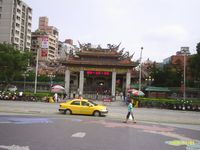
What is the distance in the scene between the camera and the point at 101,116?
23.6 metres

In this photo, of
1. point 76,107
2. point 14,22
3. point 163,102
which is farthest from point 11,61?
point 14,22

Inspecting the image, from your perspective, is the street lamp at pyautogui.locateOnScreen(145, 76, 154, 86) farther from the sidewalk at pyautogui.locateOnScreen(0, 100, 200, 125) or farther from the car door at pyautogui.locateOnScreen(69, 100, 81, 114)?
the car door at pyautogui.locateOnScreen(69, 100, 81, 114)

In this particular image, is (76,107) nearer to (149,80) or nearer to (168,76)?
(149,80)

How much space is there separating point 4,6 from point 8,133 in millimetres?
87068

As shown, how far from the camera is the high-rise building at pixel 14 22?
90750 mm

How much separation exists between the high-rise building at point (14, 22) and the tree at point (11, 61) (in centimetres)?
3808

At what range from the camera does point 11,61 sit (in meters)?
49.5

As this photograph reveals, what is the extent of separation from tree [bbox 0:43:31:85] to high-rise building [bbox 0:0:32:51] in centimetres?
3808

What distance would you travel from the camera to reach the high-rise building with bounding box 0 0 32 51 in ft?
298

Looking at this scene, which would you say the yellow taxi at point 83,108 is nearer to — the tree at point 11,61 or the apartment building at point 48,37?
the tree at point 11,61

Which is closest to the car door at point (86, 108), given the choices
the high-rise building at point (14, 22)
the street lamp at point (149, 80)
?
the street lamp at point (149, 80)

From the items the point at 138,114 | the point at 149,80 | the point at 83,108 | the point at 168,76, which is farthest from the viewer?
the point at 149,80

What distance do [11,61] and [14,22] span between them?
158 ft

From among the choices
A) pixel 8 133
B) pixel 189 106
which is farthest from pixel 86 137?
pixel 189 106
